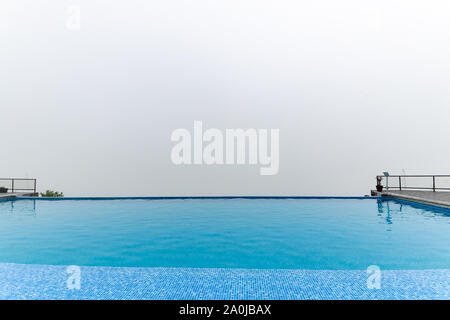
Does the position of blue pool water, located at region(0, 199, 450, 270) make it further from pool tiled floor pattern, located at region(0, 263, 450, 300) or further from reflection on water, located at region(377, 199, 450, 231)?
pool tiled floor pattern, located at region(0, 263, 450, 300)

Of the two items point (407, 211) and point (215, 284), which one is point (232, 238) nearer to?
point (215, 284)

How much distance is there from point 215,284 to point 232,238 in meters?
2.72

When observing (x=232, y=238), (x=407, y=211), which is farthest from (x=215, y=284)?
(x=407, y=211)

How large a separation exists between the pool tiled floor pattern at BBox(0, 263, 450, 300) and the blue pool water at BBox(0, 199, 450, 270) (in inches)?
29.8

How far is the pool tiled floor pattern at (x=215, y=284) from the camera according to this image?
8.66 feet

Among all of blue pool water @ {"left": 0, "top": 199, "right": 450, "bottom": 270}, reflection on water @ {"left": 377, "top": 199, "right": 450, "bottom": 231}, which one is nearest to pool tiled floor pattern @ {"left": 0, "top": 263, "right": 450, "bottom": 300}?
blue pool water @ {"left": 0, "top": 199, "right": 450, "bottom": 270}

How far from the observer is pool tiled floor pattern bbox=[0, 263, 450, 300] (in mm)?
2641

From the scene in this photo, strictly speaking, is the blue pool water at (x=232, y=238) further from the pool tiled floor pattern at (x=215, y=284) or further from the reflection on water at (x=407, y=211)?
the pool tiled floor pattern at (x=215, y=284)

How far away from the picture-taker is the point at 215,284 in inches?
113

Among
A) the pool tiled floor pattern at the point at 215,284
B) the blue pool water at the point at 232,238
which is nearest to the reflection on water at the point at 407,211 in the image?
the blue pool water at the point at 232,238

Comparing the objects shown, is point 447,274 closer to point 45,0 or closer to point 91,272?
point 91,272
